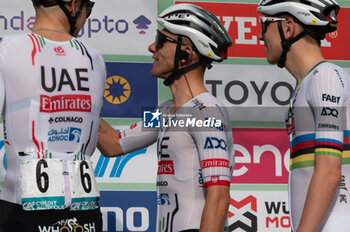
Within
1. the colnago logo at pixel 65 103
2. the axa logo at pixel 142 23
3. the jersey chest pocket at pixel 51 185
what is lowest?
the jersey chest pocket at pixel 51 185

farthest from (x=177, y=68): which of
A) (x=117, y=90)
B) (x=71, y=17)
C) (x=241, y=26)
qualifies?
(x=241, y=26)

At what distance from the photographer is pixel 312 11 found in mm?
3717

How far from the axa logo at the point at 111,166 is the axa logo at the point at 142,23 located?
1121mm

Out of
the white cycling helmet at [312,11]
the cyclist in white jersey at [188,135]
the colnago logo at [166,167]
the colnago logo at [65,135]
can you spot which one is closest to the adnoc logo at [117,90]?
the cyclist in white jersey at [188,135]

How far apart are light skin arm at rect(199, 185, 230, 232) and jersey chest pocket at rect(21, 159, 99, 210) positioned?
0.66 metres

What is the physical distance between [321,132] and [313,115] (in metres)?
0.18

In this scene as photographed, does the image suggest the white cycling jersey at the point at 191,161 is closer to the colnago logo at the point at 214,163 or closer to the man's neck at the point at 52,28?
the colnago logo at the point at 214,163

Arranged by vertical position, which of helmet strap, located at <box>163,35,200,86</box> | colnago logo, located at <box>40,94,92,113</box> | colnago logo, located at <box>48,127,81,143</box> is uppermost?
helmet strap, located at <box>163,35,200,86</box>

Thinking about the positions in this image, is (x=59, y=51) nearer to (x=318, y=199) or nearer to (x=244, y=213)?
(x=318, y=199)

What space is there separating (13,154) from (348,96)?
1.82 metres

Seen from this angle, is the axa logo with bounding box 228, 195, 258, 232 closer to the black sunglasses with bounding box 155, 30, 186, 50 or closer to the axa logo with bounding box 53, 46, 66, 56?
the black sunglasses with bounding box 155, 30, 186, 50

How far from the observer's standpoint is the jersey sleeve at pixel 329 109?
3.21 m

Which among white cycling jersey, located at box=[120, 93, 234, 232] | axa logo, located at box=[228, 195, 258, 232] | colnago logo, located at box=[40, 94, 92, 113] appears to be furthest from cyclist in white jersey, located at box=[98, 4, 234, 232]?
axa logo, located at box=[228, 195, 258, 232]

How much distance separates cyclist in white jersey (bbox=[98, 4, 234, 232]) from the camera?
348cm
